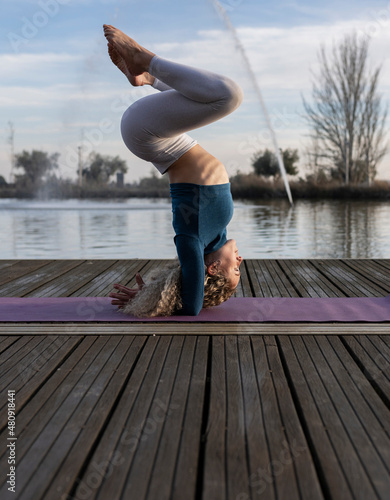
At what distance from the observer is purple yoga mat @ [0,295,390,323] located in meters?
2.54

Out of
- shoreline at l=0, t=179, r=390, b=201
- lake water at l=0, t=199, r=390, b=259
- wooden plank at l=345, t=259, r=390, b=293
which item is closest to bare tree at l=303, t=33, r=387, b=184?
shoreline at l=0, t=179, r=390, b=201

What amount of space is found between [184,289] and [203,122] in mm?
810

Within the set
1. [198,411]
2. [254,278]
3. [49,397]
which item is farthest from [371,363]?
[254,278]

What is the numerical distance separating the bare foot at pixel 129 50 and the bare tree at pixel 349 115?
60.6ft

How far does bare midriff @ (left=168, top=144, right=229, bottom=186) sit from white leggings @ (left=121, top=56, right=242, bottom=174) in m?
0.11

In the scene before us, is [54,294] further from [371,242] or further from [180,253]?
[371,242]

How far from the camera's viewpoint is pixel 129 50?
2.15 meters

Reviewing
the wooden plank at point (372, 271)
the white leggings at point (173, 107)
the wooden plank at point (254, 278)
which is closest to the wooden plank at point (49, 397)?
the white leggings at point (173, 107)

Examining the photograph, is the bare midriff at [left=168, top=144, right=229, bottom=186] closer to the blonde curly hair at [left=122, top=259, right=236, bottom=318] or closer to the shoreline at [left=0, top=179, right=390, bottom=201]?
the blonde curly hair at [left=122, top=259, right=236, bottom=318]

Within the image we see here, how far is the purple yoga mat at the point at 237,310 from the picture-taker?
8.32 feet

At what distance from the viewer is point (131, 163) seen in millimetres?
17359

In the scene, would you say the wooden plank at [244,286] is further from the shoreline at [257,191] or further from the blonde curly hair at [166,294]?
the shoreline at [257,191]

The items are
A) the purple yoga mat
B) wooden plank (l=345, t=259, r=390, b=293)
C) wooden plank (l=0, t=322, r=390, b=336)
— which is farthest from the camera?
wooden plank (l=345, t=259, r=390, b=293)

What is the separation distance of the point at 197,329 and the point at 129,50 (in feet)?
4.02
